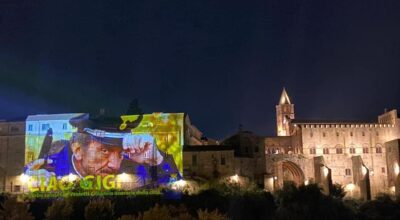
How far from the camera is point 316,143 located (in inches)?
2788

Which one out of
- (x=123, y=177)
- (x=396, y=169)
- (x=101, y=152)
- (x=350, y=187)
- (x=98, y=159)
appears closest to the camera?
(x=123, y=177)

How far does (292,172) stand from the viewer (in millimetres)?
68062

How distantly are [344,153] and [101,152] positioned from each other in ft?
107

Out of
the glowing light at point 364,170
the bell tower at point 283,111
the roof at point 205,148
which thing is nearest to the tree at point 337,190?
the glowing light at point 364,170

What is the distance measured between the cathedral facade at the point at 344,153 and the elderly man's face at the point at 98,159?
793 inches

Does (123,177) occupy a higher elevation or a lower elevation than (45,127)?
lower

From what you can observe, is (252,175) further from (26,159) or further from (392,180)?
(26,159)

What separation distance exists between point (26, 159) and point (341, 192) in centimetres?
3658

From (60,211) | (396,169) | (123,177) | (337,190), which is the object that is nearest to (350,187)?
(337,190)

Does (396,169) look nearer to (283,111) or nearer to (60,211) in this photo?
(283,111)

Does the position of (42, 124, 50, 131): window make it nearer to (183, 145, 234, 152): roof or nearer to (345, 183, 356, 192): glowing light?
(183, 145, 234, 152): roof

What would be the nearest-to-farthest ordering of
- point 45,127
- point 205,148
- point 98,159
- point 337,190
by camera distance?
point 205,148
point 98,159
point 45,127
point 337,190

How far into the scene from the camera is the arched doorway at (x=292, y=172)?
66431 mm

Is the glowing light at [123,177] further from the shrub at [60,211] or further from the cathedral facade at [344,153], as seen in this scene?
the cathedral facade at [344,153]
